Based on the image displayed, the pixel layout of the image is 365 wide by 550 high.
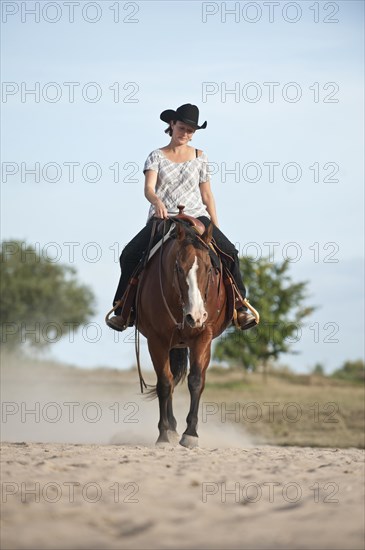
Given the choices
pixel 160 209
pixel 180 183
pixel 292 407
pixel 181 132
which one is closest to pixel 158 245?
pixel 160 209

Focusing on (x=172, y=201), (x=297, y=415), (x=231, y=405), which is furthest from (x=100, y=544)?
(x=231, y=405)

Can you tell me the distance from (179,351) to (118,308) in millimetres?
969

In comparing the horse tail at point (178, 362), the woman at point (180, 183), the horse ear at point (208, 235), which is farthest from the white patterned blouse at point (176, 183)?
the horse tail at point (178, 362)

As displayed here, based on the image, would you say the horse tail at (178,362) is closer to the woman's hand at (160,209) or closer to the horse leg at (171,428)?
the horse leg at (171,428)

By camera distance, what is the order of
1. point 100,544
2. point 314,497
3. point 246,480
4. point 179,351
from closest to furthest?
1. point 100,544
2. point 314,497
3. point 246,480
4. point 179,351

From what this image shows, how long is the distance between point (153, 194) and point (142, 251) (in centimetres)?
87

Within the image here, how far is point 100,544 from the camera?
6.88 meters

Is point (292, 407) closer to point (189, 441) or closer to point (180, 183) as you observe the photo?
point (180, 183)

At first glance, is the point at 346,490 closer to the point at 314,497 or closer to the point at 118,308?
the point at 314,497

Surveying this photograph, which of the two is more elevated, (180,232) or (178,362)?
(180,232)

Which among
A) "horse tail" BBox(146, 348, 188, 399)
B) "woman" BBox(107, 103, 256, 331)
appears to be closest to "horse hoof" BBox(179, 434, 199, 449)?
"horse tail" BBox(146, 348, 188, 399)

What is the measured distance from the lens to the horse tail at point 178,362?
1390 cm

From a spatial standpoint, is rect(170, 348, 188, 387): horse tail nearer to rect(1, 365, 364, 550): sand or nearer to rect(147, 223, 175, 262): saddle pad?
rect(147, 223, 175, 262): saddle pad

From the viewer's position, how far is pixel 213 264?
40.8 feet
